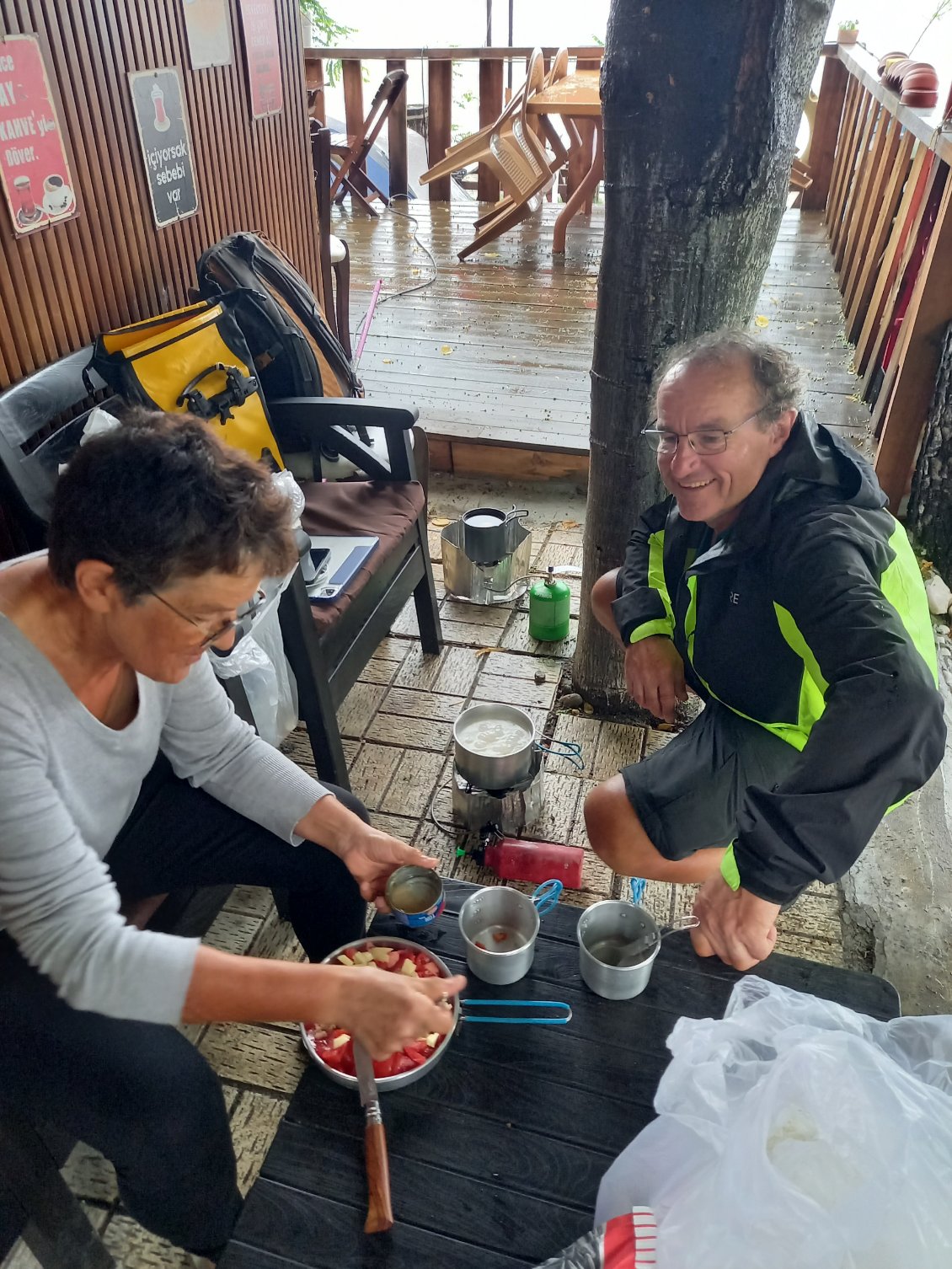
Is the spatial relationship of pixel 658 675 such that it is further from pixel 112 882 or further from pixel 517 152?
pixel 517 152

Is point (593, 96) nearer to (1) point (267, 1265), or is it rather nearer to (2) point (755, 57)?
(2) point (755, 57)

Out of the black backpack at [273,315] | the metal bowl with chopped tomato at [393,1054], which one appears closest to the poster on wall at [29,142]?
the black backpack at [273,315]

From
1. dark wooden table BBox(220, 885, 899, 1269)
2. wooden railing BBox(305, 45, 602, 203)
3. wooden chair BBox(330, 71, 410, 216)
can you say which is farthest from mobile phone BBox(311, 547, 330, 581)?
wooden railing BBox(305, 45, 602, 203)

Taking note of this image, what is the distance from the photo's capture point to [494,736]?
211cm

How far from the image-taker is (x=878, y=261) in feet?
13.4

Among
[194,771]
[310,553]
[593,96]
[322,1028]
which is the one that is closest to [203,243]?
[310,553]

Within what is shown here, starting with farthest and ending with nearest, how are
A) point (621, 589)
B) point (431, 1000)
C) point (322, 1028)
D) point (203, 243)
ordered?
point (203, 243)
point (621, 589)
point (322, 1028)
point (431, 1000)

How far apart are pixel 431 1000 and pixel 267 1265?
1.12ft

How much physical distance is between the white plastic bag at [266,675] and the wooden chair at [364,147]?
16.5ft

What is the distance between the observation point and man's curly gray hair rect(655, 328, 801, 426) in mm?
1477

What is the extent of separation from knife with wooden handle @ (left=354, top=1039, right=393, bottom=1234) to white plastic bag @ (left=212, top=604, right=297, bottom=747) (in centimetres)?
80

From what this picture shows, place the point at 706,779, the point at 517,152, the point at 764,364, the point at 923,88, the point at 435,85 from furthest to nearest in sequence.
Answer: the point at 435,85
the point at 517,152
the point at 923,88
the point at 706,779
the point at 764,364

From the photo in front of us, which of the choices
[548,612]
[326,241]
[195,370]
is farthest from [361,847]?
[326,241]

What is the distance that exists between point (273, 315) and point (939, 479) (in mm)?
2284
